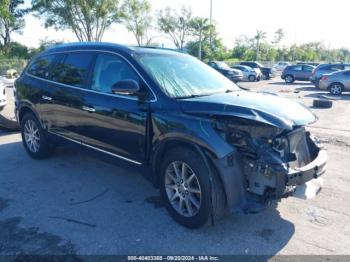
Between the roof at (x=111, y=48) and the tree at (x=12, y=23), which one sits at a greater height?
the tree at (x=12, y=23)

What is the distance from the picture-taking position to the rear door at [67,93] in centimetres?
473

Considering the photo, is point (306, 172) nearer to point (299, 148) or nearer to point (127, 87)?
point (299, 148)

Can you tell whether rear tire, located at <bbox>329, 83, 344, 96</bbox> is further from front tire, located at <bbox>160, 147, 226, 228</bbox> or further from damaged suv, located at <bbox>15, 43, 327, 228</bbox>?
front tire, located at <bbox>160, 147, 226, 228</bbox>

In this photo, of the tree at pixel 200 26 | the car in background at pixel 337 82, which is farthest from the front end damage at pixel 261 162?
the tree at pixel 200 26

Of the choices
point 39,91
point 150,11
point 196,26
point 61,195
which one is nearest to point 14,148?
point 39,91

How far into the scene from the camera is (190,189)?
362cm

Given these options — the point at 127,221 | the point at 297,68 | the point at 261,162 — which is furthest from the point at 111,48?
the point at 297,68

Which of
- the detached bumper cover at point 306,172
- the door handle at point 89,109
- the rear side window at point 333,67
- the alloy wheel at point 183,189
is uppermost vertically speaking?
the rear side window at point 333,67

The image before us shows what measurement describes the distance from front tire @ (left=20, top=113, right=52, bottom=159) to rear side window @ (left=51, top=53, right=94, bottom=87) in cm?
98

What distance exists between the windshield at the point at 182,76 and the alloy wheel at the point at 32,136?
2.74 metres

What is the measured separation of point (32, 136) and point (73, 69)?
174cm

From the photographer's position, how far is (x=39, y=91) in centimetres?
557

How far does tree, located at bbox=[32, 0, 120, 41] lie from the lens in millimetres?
37469

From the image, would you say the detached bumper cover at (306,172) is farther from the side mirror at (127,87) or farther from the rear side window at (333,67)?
the rear side window at (333,67)
